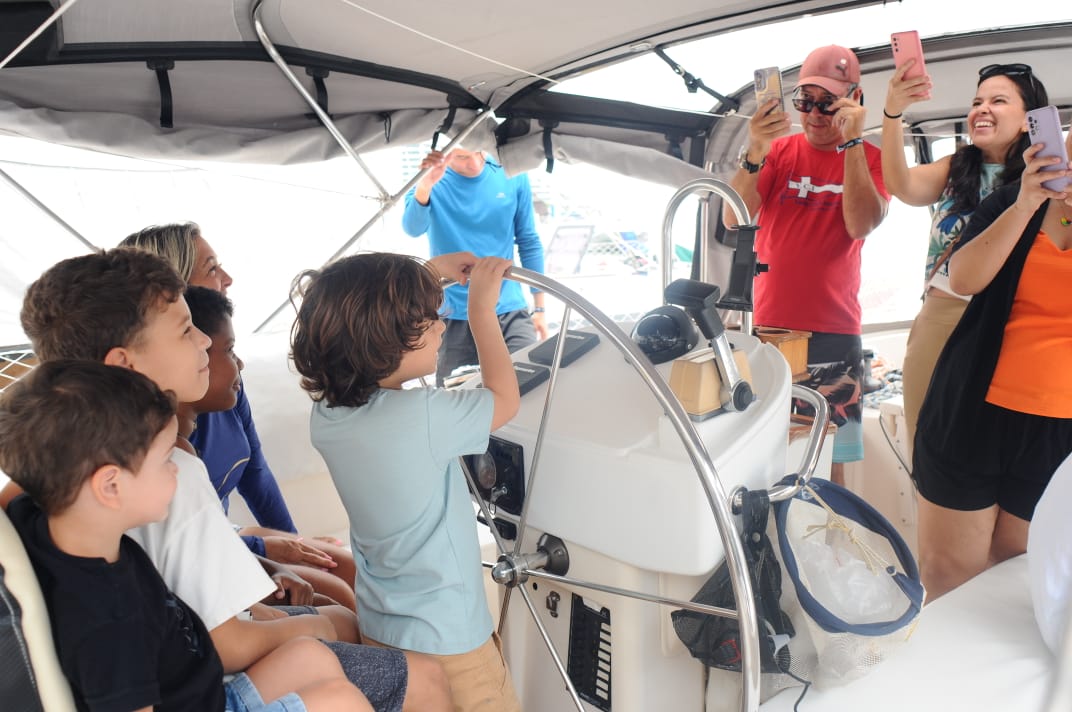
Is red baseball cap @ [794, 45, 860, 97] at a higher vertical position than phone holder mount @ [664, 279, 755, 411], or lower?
higher

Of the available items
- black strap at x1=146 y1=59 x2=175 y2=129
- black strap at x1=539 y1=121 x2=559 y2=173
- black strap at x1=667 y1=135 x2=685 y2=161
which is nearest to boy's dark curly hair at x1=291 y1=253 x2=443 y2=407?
black strap at x1=146 y1=59 x2=175 y2=129

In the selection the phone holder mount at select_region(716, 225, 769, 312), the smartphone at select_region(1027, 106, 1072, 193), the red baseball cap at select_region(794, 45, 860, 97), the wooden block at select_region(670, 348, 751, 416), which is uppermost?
the red baseball cap at select_region(794, 45, 860, 97)

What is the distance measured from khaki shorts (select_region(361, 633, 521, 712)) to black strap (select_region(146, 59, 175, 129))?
66.0 inches

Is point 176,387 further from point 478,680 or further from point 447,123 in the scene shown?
point 447,123

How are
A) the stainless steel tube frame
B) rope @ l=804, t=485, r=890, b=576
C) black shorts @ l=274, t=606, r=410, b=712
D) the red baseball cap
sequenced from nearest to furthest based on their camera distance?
black shorts @ l=274, t=606, r=410, b=712 → rope @ l=804, t=485, r=890, b=576 → the stainless steel tube frame → the red baseball cap

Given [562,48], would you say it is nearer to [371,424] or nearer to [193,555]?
[371,424]

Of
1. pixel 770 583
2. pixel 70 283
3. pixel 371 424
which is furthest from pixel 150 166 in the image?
pixel 770 583

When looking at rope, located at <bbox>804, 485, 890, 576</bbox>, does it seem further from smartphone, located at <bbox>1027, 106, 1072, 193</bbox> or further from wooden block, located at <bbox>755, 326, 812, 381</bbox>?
smartphone, located at <bbox>1027, 106, 1072, 193</bbox>

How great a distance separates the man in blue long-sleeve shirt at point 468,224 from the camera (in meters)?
3.13

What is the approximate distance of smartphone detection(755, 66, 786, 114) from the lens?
2.09 m

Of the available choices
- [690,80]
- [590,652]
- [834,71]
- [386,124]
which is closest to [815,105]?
[834,71]

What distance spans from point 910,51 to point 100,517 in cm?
195

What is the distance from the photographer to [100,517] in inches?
34.8

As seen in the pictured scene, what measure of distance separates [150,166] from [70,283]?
184cm
